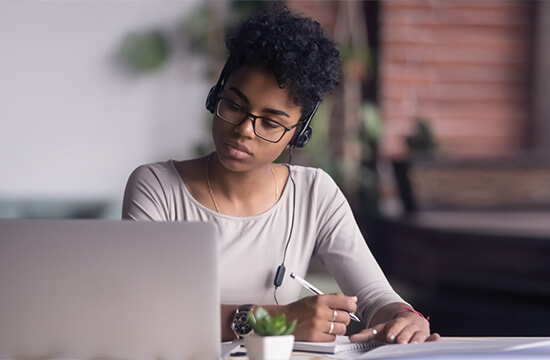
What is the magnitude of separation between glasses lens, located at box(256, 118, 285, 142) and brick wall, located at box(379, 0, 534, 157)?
3.00 meters

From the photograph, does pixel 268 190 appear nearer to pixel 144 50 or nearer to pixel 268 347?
pixel 268 347

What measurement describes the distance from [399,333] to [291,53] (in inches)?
25.5

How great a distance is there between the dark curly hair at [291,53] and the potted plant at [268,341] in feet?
2.05

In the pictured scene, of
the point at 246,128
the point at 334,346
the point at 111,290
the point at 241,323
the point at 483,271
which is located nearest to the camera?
the point at 111,290

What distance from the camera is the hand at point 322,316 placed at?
3.91ft

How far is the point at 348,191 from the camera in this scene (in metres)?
4.17

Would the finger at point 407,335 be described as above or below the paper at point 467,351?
below

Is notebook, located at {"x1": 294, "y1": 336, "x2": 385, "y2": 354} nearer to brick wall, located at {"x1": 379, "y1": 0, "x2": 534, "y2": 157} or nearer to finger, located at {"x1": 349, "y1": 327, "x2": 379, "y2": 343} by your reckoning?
finger, located at {"x1": 349, "y1": 327, "x2": 379, "y2": 343}

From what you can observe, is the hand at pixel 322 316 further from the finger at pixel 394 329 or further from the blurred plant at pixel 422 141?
the blurred plant at pixel 422 141

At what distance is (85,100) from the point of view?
329 centimetres

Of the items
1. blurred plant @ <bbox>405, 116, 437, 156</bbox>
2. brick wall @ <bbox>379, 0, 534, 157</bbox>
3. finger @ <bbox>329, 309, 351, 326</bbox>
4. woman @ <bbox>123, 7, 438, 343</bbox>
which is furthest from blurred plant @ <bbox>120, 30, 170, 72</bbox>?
finger @ <bbox>329, 309, 351, 326</bbox>

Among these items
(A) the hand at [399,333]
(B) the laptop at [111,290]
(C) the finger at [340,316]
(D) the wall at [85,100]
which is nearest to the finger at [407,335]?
(A) the hand at [399,333]

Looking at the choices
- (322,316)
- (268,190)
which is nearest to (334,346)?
(322,316)

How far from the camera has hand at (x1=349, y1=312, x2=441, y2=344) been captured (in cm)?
120
